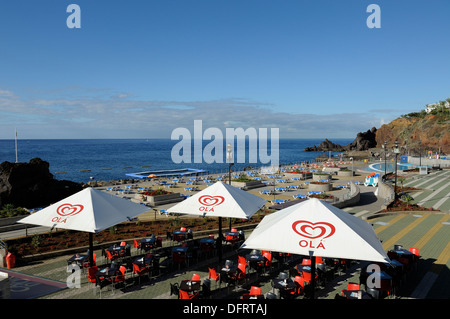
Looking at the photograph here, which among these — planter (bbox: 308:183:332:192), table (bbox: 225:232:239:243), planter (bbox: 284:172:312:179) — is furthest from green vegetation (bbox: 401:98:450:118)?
table (bbox: 225:232:239:243)

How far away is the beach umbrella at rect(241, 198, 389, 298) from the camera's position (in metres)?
6.44

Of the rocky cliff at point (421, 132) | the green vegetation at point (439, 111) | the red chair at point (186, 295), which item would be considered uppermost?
the green vegetation at point (439, 111)

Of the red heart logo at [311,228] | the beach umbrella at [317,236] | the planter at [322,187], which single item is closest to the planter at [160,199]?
the planter at [322,187]

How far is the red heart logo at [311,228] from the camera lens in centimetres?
683

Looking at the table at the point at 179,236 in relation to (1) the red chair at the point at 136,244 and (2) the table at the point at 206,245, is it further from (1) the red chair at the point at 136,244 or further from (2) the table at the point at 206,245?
(2) the table at the point at 206,245

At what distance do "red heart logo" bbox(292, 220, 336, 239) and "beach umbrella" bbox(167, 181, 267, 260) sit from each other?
3240 mm

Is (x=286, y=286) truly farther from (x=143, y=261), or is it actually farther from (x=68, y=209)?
(x=68, y=209)

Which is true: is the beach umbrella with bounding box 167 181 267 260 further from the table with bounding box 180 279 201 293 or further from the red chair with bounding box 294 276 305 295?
the red chair with bounding box 294 276 305 295

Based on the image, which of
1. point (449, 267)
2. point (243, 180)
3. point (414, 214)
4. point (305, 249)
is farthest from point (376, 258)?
point (243, 180)

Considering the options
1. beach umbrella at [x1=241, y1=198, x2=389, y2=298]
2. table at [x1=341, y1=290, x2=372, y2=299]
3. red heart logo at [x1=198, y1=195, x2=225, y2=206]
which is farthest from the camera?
red heart logo at [x1=198, y1=195, x2=225, y2=206]

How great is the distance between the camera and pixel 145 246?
43.0 ft

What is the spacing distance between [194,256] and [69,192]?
28441 mm

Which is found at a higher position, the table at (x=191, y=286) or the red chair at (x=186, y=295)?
the table at (x=191, y=286)
